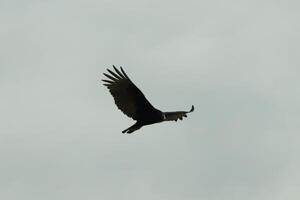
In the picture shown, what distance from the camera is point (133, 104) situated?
78.6m

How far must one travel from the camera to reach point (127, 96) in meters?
78.4

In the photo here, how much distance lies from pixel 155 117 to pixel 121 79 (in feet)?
6.79

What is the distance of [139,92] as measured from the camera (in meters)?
78.2

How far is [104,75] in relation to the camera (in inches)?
3073

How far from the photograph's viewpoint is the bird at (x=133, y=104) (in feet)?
256

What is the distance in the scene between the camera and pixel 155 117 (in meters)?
78.6

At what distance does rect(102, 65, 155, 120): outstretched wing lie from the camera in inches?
3068

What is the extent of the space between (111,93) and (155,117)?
1.96 metres

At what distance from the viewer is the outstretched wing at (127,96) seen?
256 ft

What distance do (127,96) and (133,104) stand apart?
1.41 ft

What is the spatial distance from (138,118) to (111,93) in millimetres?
1441

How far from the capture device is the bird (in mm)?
78062

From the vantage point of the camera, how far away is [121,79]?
77.9 metres

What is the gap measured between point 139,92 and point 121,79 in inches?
35.8
